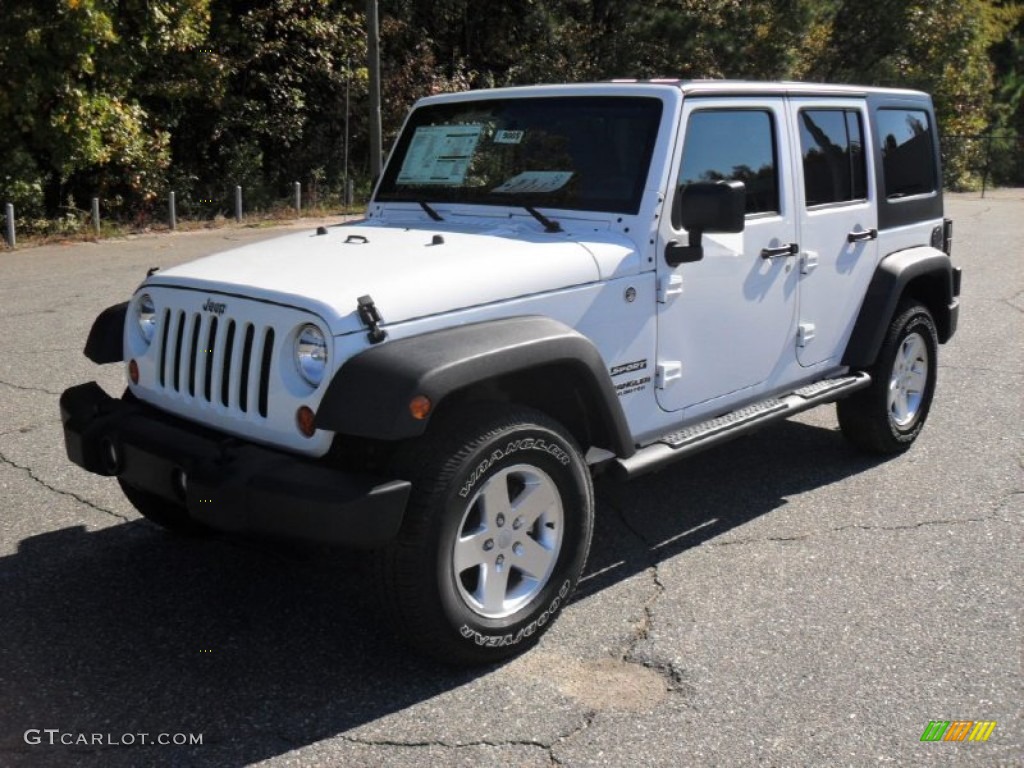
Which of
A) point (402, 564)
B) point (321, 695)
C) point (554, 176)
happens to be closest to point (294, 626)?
point (321, 695)

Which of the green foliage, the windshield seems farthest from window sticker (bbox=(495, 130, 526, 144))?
the green foliage

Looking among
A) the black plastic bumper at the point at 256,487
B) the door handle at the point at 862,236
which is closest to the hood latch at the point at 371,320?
the black plastic bumper at the point at 256,487

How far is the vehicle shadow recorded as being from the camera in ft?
10.6

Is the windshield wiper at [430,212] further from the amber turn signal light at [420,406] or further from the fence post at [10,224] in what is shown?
the fence post at [10,224]

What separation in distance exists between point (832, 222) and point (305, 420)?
2914 millimetres

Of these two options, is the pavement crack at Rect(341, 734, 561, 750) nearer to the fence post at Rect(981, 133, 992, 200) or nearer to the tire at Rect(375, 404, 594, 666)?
the tire at Rect(375, 404, 594, 666)

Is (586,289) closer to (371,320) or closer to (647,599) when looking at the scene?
(371,320)

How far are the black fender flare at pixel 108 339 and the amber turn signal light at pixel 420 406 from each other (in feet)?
5.04

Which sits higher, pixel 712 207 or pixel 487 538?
pixel 712 207

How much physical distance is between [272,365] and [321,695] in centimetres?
104

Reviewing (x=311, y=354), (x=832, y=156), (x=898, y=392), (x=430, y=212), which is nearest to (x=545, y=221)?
(x=430, y=212)

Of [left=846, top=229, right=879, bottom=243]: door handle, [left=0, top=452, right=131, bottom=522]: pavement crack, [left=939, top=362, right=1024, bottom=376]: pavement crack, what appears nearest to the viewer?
[left=0, top=452, right=131, bottom=522]: pavement crack

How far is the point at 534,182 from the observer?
443cm

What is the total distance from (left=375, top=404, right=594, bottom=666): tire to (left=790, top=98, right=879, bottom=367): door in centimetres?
183
